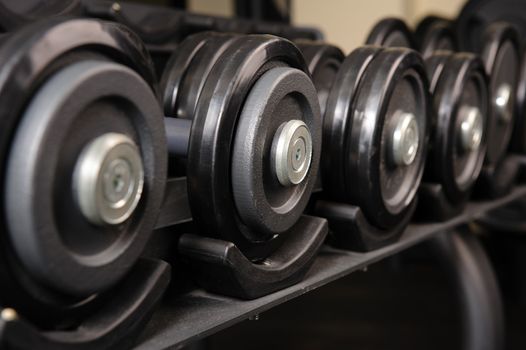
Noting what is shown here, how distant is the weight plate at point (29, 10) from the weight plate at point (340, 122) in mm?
286

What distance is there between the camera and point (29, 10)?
23.5 inches

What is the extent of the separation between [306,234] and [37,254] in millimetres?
313

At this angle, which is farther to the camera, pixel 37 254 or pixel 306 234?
pixel 306 234

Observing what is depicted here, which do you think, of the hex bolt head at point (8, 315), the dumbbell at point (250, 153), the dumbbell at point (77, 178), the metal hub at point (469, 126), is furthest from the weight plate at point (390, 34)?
the hex bolt head at point (8, 315)

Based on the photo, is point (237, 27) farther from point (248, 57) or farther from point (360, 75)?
point (248, 57)

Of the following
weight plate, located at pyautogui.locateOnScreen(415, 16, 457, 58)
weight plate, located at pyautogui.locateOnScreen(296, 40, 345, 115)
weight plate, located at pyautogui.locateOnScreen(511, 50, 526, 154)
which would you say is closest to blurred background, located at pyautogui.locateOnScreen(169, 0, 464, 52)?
weight plate, located at pyautogui.locateOnScreen(415, 16, 457, 58)

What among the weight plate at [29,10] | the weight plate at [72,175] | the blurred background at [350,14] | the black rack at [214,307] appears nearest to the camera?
the weight plate at [72,175]

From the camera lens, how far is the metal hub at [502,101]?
1.01 m

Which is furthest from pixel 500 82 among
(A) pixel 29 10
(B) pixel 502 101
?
(A) pixel 29 10

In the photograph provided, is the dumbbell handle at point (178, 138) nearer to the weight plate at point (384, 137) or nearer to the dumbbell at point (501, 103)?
the weight plate at point (384, 137)

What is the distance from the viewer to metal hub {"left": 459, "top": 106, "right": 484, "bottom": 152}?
0.83 meters

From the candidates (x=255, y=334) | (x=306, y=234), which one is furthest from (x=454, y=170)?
(x=255, y=334)

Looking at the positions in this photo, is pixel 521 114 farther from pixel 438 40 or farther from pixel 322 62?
pixel 322 62

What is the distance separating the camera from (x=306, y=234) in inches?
24.2
